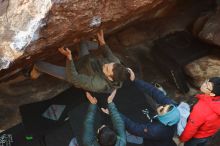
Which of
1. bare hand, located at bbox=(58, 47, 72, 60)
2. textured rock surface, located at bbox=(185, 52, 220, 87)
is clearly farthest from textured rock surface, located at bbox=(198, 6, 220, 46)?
bare hand, located at bbox=(58, 47, 72, 60)

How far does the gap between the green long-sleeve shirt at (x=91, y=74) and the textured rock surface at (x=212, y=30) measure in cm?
220

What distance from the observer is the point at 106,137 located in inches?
178

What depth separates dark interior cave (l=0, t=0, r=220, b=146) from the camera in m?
6.54

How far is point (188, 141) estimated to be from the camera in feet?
17.3

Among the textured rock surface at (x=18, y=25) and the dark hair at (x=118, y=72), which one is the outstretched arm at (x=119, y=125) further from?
the textured rock surface at (x=18, y=25)

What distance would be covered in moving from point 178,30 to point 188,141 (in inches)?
112

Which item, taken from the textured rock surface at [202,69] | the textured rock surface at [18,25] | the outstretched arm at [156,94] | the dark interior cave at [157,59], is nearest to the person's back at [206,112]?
the outstretched arm at [156,94]

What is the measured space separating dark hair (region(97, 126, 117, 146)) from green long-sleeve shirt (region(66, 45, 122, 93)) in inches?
29.2

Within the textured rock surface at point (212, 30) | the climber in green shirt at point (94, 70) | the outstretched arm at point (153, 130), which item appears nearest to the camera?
the outstretched arm at point (153, 130)

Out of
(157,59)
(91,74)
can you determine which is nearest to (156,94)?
(91,74)

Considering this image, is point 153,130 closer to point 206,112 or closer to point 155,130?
point 155,130

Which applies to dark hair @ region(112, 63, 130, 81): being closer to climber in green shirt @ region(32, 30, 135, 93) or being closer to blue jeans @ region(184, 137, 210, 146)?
climber in green shirt @ region(32, 30, 135, 93)

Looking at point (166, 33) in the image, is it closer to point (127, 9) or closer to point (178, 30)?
point (178, 30)

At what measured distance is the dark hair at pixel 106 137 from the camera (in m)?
4.52
